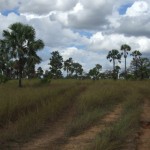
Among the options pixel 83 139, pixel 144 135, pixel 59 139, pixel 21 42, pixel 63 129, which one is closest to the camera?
pixel 83 139

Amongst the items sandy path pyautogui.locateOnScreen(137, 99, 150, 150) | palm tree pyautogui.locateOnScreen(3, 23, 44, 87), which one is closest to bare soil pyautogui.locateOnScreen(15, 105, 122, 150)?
sandy path pyautogui.locateOnScreen(137, 99, 150, 150)

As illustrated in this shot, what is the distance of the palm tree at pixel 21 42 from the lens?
135 feet

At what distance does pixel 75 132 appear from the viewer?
417 inches

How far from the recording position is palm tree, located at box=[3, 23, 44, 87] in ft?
135

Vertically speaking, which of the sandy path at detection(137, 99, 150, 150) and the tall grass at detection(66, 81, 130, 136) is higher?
the tall grass at detection(66, 81, 130, 136)

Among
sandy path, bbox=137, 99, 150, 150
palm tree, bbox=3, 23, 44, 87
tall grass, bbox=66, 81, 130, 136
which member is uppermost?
palm tree, bbox=3, 23, 44, 87

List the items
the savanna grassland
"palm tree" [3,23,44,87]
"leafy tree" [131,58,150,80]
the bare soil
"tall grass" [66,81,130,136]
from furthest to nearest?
"leafy tree" [131,58,150,80] < "palm tree" [3,23,44,87] < "tall grass" [66,81,130,136] < the savanna grassland < the bare soil

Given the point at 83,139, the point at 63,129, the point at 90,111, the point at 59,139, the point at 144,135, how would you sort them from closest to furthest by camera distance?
1. the point at 83,139
2. the point at 59,139
3. the point at 144,135
4. the point at 63,129
5. the point at 90,111

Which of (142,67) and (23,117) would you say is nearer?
(23,117)

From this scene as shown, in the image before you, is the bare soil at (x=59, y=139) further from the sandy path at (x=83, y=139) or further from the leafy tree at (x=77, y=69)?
the leafy tree at (x=77, y=69)

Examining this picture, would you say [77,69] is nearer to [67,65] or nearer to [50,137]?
[67,65]

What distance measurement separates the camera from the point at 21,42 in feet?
135

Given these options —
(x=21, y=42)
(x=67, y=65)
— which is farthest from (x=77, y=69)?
(x=21, y=42)

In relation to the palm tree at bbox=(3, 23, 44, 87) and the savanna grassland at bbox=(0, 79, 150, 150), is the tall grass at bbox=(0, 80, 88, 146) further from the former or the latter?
the palm tree at bbox=(3, 23, 44, 87)
